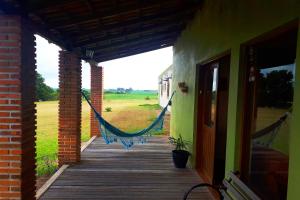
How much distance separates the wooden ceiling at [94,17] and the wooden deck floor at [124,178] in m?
1.98

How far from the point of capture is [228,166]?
300 centimetres

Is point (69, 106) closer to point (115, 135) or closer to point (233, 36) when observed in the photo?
point (115, 135)

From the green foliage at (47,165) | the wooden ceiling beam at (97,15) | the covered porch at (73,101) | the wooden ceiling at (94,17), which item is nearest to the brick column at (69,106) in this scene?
the covered porch at (73,101)

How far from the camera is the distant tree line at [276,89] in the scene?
2.10 meters

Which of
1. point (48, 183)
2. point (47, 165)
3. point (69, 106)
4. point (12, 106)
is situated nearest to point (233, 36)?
point (12, 106)

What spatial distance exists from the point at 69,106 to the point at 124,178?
1.63m

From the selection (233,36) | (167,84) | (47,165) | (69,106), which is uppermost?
(233,36)

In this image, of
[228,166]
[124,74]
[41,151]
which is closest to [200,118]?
[228,166]

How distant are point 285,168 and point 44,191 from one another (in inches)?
115

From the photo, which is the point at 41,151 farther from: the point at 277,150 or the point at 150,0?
the point at 277,150

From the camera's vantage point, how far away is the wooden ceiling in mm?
2855

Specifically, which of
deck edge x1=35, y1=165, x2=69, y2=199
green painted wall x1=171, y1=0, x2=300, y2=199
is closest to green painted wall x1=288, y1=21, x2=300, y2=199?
green painted wall x1=171, y1=0, x2=300, y2=199

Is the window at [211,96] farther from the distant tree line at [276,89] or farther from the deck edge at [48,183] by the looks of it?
the deck edge at [48,183]

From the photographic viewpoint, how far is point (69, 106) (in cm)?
514
